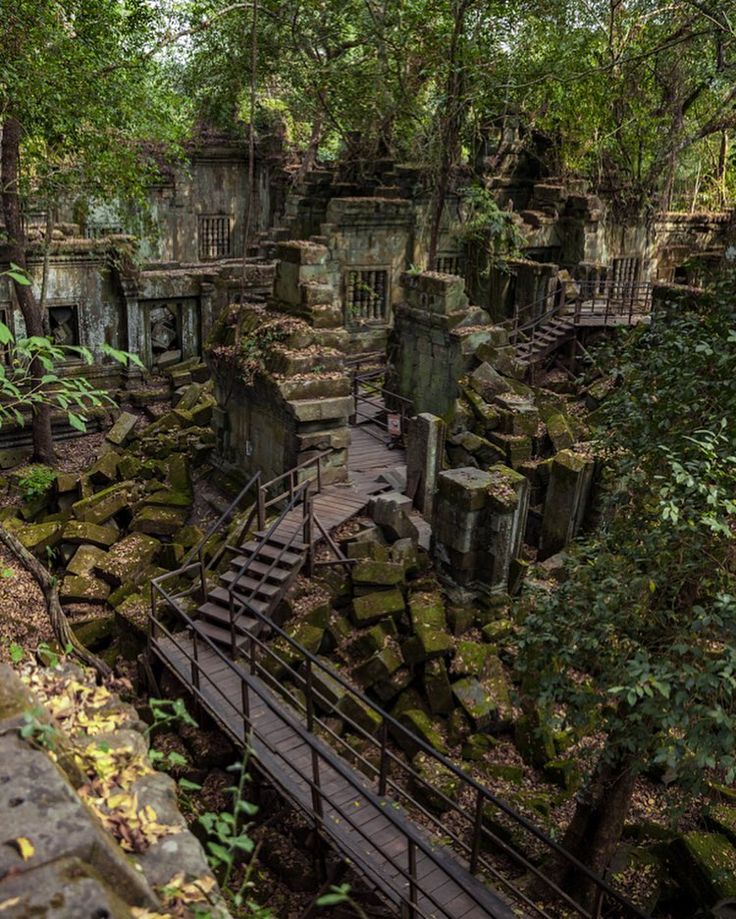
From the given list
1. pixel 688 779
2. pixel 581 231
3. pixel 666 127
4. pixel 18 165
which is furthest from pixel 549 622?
pixel 666 127

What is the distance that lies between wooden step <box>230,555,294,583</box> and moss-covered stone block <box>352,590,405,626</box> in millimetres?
1186

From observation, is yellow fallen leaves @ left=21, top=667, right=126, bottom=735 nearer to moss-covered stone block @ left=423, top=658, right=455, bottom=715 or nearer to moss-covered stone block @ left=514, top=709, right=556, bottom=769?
moss-covered stone block @ left=423, top=658, right=455, bottom=715

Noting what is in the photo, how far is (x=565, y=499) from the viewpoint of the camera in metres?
14.2

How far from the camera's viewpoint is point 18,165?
1775cm

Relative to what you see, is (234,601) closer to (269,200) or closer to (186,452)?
(186,452)

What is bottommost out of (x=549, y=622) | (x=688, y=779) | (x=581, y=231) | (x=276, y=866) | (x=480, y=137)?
(x=276, y=866)

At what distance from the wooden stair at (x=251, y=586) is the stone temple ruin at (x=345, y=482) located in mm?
55

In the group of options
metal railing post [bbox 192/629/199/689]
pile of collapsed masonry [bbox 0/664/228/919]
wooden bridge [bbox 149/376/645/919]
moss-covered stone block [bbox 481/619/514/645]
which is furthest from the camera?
moss-covered stone block [bbox 481/619/514/645]

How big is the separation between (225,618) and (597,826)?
5879 mm

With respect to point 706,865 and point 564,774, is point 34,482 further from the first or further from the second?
point 706,865

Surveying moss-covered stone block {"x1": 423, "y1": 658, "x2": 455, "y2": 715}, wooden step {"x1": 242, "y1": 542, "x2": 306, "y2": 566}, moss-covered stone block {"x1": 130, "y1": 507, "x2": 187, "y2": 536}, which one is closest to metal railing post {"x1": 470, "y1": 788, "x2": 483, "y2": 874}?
moss-covered stone block {"x1": 423, "y1": 658, "x2": 455, "y2": 715}

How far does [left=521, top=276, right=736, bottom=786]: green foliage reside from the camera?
5.98 meters

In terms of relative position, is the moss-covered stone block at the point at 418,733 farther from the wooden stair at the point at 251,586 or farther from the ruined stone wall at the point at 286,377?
the ruined stone wall at the point at 286,377

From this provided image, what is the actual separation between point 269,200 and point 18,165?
18.0 metres
